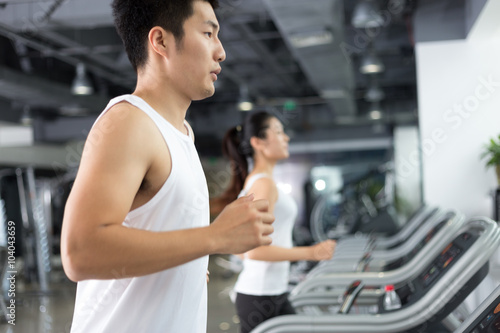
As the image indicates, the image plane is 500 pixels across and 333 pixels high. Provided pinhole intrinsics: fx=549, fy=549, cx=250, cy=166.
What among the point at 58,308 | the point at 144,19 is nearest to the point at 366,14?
the point at 144,19

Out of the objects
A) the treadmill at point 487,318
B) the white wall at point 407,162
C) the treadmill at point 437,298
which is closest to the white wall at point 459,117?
the treadmill at point 437,298

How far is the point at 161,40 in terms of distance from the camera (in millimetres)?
994

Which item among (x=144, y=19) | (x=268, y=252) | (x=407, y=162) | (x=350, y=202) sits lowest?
(x=268, y=252)

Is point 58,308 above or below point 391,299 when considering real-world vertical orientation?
below

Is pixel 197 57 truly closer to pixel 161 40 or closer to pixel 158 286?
pixel 161 40

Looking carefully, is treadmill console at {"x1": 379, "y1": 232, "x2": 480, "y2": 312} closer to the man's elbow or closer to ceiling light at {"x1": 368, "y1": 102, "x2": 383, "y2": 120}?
the man's elbow

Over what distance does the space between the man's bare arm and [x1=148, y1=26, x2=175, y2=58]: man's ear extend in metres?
0.19

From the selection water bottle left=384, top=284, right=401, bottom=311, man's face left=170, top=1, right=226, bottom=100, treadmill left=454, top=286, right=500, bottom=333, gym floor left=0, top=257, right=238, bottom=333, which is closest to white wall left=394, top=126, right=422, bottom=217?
gym floor left=0, top=257, right=238, bottom=333

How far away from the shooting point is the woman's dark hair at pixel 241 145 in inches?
99.2

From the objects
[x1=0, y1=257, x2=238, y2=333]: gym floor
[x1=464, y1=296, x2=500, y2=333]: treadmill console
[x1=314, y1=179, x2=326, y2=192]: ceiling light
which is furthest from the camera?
[x1=314, y1=179, x2=326, y2=192]: ceiling light

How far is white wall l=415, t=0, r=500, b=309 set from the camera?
4.74 m

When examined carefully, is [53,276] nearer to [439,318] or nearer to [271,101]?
[271,101]

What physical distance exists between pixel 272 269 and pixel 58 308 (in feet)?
15.6

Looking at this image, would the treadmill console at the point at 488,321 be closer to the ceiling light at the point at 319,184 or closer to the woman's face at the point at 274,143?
the woman's face at the point at 274,143
